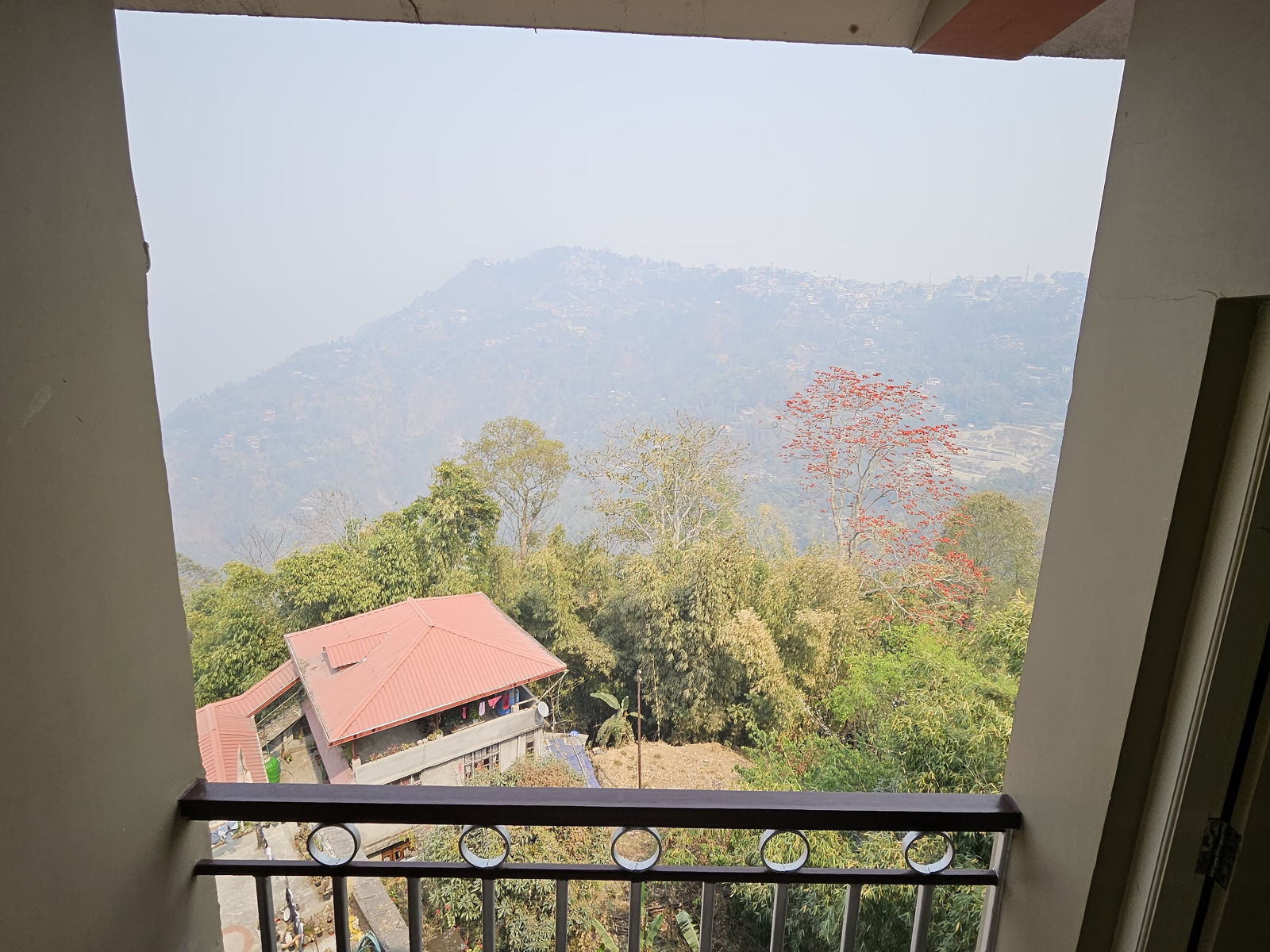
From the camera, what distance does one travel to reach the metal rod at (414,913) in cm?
97

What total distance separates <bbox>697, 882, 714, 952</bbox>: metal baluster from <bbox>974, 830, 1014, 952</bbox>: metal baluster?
41cm

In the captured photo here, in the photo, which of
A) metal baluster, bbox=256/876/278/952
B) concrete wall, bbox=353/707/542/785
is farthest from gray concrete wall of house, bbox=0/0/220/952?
concrete wall, bbox=353/707/542/785

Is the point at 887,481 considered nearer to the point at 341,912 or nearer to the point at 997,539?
the point at 997,539

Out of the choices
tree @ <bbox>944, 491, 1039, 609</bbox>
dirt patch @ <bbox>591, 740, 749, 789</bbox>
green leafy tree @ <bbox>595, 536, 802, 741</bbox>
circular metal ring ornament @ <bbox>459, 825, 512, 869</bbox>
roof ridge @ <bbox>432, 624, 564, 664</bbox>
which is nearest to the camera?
circular metal ring ornament @ <bbox>459, 825, 512, 869</bbox>

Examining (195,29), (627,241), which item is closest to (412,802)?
(627,241)

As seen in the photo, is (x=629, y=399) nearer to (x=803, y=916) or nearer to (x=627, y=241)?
(x=627, y=241)

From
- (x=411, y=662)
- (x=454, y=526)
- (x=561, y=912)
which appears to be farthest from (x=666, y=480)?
(x=561, y=912)

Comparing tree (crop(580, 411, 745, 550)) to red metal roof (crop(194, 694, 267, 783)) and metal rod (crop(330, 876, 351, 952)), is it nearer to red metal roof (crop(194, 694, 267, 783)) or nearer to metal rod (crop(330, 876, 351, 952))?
red metal roof (crop(194, 694, 267, 783))

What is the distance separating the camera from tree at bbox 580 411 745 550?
5.91 meters

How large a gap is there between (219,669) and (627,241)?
5735 millimetres

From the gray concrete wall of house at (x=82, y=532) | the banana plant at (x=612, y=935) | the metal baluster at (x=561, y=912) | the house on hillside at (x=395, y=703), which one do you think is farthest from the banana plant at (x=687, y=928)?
the gray concrete wall of house at (x=82, y=532)

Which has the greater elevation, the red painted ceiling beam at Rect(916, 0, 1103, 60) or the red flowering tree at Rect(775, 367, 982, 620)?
the red painted ceiling beam at Rect(916, 0, 1103, 60)

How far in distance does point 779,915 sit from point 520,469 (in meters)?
5.32

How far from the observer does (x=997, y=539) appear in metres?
5.52
